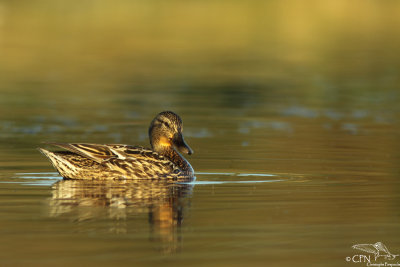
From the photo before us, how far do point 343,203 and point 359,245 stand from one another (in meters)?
2.18

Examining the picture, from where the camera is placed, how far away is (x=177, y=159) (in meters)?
13.7

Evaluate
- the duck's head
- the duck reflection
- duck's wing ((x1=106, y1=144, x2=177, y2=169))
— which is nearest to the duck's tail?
the duck reflection

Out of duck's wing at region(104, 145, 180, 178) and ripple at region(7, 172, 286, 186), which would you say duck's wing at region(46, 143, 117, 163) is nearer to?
duck's wing at region(104, 145, 180, 178)

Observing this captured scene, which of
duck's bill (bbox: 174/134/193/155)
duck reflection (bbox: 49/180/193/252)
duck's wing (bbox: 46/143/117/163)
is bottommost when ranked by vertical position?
duck reflection (bbox: 49/180/193/252)

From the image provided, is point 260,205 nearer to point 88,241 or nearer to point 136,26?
point 88,241

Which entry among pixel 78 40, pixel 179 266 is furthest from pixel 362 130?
pixel 78 40

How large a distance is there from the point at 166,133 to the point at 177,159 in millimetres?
449

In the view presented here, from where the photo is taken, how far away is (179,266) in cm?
831

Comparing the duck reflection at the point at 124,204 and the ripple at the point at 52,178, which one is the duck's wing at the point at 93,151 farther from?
the ripple at the point at 52,178

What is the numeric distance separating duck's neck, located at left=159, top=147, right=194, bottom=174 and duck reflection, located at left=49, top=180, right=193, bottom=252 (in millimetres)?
399

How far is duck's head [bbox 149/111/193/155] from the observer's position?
1388cm

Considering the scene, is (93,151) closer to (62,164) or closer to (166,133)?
(62,164)

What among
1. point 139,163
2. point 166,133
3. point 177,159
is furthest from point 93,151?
point 166,133

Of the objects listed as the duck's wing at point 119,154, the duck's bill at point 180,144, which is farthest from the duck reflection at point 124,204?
the duck's bill at point 180,144
